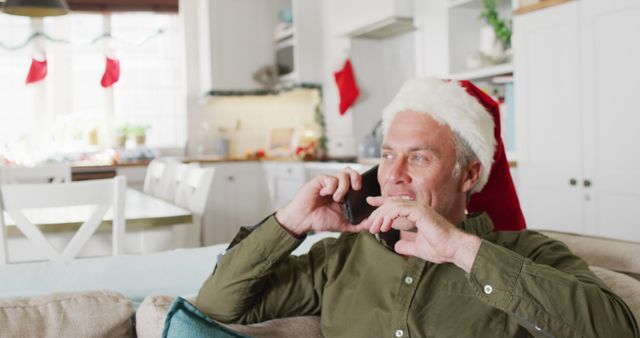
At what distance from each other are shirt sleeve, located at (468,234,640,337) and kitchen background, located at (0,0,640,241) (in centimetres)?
252

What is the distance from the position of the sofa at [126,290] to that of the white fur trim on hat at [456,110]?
30 cm

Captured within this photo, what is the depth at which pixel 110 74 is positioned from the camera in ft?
20.9

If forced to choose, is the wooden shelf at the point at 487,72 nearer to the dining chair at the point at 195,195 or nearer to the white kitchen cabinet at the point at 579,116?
the white kitchen cabinet at the point at 579,116

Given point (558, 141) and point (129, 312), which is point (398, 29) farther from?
point (129, 312)

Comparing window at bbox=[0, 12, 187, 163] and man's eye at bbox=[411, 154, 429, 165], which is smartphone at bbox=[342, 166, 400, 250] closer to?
man's eye at bbox=[411, 154, 429, 165]

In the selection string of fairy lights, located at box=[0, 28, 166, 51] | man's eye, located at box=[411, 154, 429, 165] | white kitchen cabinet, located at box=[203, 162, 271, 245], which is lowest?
white kitchen cabinet, located at box=[203, 162, 271, 245]

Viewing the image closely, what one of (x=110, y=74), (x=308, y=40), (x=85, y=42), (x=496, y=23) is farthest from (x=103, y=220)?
(x=85, y=42)

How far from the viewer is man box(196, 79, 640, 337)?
3.71ft

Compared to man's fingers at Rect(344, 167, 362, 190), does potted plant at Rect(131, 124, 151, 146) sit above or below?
above

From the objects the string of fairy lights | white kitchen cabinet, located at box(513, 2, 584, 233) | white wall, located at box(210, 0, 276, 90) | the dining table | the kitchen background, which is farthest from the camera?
white wall, located at box(210, 0, 276, 90)

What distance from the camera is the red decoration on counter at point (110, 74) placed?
631cm

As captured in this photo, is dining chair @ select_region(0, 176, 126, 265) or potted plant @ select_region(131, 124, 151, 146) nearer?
dining chair @ select_region(0, 176, 126, 265)

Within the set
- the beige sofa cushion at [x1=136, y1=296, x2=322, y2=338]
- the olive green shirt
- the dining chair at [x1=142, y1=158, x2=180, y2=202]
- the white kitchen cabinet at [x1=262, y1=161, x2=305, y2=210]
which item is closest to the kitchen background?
the white kitchen cabinet at [x1=262, y1=161, x2=305, y2=210]

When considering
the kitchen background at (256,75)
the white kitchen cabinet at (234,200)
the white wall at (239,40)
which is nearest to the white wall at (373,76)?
the kitchen background at (256,75)
